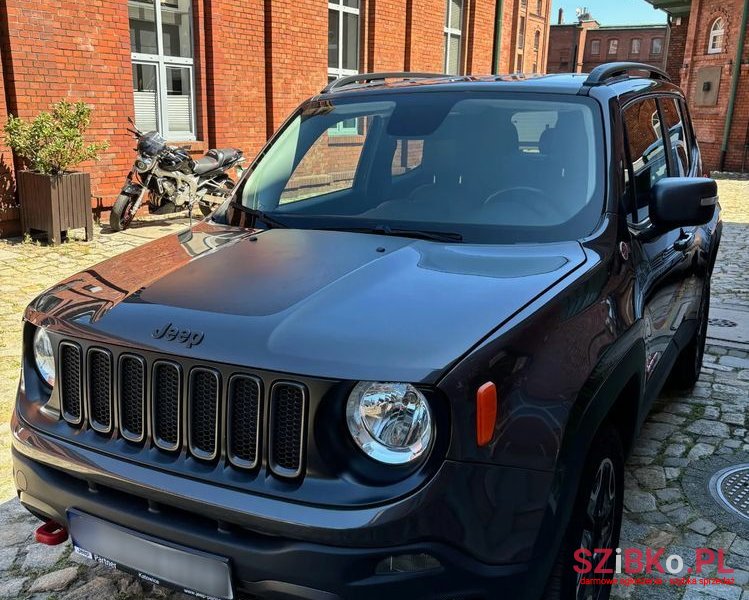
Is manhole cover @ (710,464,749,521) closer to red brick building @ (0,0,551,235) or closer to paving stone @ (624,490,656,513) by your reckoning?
paving stone @ (624,490,656,513)

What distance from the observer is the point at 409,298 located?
211 centimetres

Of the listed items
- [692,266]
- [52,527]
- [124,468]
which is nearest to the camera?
[124,468]

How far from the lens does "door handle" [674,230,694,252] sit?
3492 millimetres

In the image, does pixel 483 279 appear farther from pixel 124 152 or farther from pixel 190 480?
pixel 124 152

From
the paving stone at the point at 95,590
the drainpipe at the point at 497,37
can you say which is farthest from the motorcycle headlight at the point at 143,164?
the paving stone at the point at 95,590

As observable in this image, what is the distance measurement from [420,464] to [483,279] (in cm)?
68

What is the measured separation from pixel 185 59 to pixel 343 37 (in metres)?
4.30

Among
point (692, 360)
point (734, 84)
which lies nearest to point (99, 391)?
point (692, 360)

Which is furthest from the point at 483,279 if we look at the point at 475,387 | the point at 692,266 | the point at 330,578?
the point at 692,266

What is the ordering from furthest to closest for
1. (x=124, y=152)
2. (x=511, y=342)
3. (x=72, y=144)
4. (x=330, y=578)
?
→ (x=124, y=152)
(x=72, y=144)
(x=511, y=342)
(x=330, y=578)

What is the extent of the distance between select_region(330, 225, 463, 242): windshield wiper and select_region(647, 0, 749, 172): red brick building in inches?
909

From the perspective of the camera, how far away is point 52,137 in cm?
841

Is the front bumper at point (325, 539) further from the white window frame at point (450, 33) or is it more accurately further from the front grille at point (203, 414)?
the white window frame at point (450, 33)

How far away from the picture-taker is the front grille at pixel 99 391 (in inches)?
85.0
